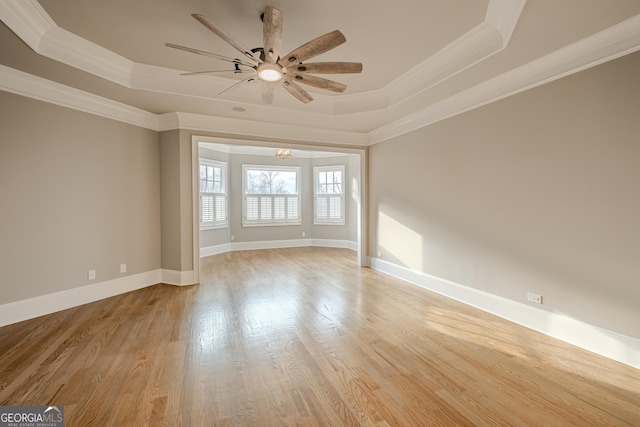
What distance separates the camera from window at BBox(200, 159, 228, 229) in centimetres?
722

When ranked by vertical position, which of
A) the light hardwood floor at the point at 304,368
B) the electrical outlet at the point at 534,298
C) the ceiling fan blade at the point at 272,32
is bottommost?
the light hardwood floor at the point at 304,368

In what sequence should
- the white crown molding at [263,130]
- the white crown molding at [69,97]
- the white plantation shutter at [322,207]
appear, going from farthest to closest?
the white plantation shutter at [322,207], the white crown molding at [263,130], the white crown molding at [69,97]

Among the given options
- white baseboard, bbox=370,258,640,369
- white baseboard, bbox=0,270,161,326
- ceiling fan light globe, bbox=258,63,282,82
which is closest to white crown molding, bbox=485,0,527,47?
ceiling fan light globe, bbox=258,63,282,82

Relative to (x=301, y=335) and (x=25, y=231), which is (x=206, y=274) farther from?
(x=301, y=335)

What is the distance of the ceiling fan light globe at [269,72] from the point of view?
238cm

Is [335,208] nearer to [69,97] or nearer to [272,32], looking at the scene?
[69,97]

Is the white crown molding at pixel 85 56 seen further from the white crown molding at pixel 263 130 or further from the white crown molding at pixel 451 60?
the white crown molding at pixel 451 60

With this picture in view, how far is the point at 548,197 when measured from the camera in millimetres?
2881

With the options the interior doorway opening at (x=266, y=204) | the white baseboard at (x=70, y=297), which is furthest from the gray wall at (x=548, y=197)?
the white baseboard at (x=70, y=297)

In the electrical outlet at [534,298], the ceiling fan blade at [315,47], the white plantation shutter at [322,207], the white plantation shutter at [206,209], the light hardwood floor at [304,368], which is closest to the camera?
the light hardwood floor at [304,368]

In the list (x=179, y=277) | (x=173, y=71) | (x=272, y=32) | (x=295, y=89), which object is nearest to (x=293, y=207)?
(x=179, y=277)

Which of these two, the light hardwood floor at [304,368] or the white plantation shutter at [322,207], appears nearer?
the light hardwood floor at [304,368]

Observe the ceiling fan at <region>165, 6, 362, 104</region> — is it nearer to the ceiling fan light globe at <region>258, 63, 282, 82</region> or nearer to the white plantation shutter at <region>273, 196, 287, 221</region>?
the ceiling fan light globe at <region>258, 63, 282, 82</region>

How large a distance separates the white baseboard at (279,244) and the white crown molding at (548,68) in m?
4.72
